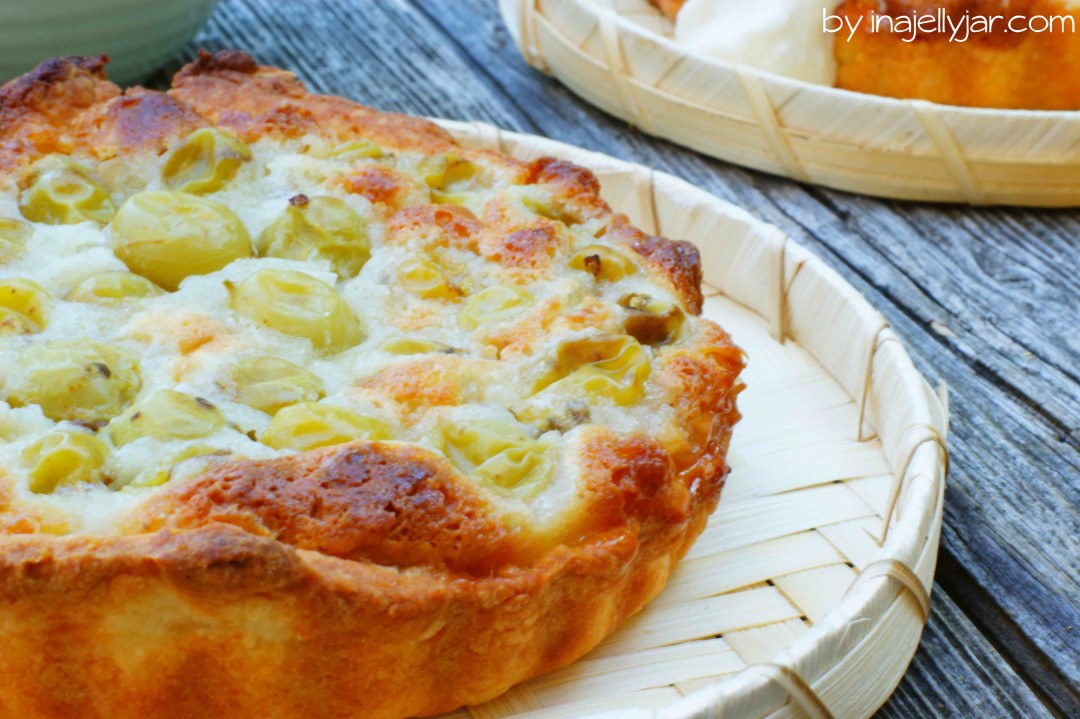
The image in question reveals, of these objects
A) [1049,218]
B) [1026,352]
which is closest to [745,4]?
[1049,218]

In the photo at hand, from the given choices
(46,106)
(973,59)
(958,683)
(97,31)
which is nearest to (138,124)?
(46,106)

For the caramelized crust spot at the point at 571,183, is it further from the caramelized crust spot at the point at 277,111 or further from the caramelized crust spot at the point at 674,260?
the caramelized crust spot at the point at 277,111

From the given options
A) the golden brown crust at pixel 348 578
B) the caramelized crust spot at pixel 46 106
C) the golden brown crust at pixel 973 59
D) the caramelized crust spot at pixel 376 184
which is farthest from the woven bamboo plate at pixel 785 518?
the golden brown crust at pixel 973 59

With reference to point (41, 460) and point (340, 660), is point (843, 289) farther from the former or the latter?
point (41, 460)

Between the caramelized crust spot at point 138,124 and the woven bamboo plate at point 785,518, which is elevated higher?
the caramelized crust spot at point 138,124

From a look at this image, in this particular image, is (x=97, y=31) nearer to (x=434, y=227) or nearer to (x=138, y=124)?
(x=138, y=124)

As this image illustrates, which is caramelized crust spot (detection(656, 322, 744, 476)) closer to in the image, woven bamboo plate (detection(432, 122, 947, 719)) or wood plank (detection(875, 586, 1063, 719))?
woven bamboo plate (detection(432, 122, 947, 719))

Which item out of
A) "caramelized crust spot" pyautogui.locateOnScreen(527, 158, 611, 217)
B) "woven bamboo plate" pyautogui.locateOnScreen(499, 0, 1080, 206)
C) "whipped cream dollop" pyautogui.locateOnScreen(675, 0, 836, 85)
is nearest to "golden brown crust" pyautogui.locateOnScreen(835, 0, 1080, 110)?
"whipped cream dollop" pyautogui.locateOnScreen(675, 0, 836, 85)
